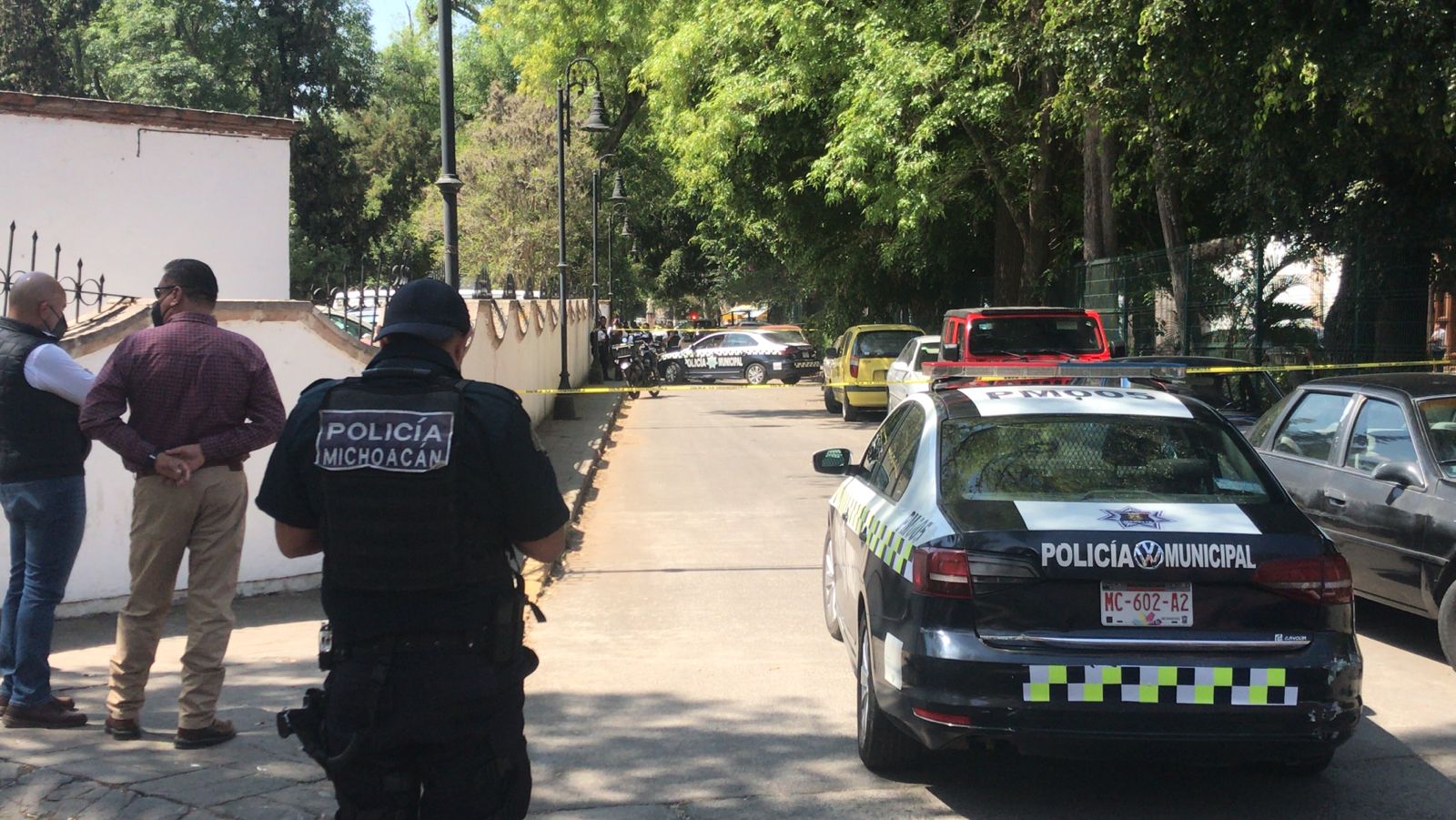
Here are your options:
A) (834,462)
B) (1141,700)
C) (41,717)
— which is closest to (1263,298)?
(834,462)

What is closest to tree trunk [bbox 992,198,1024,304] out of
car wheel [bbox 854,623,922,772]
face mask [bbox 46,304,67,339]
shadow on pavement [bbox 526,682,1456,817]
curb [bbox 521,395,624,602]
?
curb [bbox 521,395,624,602]

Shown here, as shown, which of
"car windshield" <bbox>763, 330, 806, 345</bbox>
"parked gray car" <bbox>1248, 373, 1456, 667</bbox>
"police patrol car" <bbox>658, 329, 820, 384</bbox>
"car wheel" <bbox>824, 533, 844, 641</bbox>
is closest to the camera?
"parked gray car" <bbox>1248, 373, 1456, 667</bbox>

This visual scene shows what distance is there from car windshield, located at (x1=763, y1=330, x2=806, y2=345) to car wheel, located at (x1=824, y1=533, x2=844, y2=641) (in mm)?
26393

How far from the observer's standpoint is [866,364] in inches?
877

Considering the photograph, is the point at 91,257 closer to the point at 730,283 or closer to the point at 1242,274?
the point at 1242,274

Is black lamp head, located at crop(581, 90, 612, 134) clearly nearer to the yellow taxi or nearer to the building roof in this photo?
the yellow taxi

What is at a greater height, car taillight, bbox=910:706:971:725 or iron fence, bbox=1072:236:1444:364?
iron fence, bbox=1072:236:1444:364

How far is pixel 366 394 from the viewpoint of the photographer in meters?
3.32

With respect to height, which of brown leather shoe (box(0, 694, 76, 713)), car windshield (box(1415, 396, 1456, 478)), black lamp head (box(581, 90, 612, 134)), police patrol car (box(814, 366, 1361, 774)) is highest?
black lamp head (box(581, 90, 612, 134))

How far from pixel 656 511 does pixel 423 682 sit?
31.0ft

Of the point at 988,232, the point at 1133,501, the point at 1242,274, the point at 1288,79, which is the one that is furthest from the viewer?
the point at 988,232

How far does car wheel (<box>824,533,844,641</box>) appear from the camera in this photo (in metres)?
6.80

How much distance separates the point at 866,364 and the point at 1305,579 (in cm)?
1780

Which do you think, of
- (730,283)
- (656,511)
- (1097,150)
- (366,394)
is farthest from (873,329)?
(730,283)
